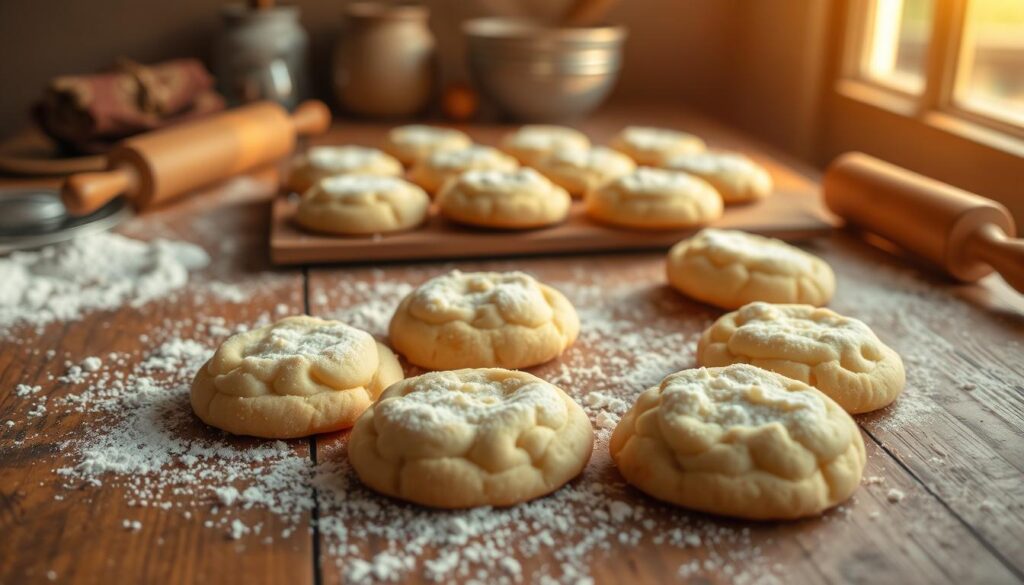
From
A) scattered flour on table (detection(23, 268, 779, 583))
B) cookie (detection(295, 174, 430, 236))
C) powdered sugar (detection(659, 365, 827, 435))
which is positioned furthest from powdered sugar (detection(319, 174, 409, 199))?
powdered sugar (detection(659, 365, 827, 435))

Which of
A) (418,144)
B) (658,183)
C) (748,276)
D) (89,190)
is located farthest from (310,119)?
(748,276)

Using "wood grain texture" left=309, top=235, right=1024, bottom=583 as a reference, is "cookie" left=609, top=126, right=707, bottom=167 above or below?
above

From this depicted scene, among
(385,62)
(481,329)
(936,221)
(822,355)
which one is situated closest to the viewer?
(822,355)

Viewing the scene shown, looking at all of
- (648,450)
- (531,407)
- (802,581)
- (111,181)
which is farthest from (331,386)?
(111,181)

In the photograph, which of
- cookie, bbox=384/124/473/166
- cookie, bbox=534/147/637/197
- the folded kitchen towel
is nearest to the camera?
cookie, bbox=534/147/637/197

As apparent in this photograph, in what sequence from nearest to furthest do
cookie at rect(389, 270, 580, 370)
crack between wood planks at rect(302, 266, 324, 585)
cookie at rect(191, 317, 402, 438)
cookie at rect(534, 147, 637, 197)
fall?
crack between wood planks at rect(302, 266, 324, 585) < cookie at rect(191, 317, 402, 438) < cookie at rect(389, 270, 580, 370) < cookie at rect(534, 147, 637, 197)

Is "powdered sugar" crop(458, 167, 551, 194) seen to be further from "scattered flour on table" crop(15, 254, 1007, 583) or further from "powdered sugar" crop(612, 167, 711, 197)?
"scattered flour on table" crop(15, 254, 1007, 583)

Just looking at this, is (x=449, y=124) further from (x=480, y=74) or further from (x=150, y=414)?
(x=150, y=414)

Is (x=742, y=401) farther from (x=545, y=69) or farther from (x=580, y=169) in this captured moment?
(x=545, y=69)
